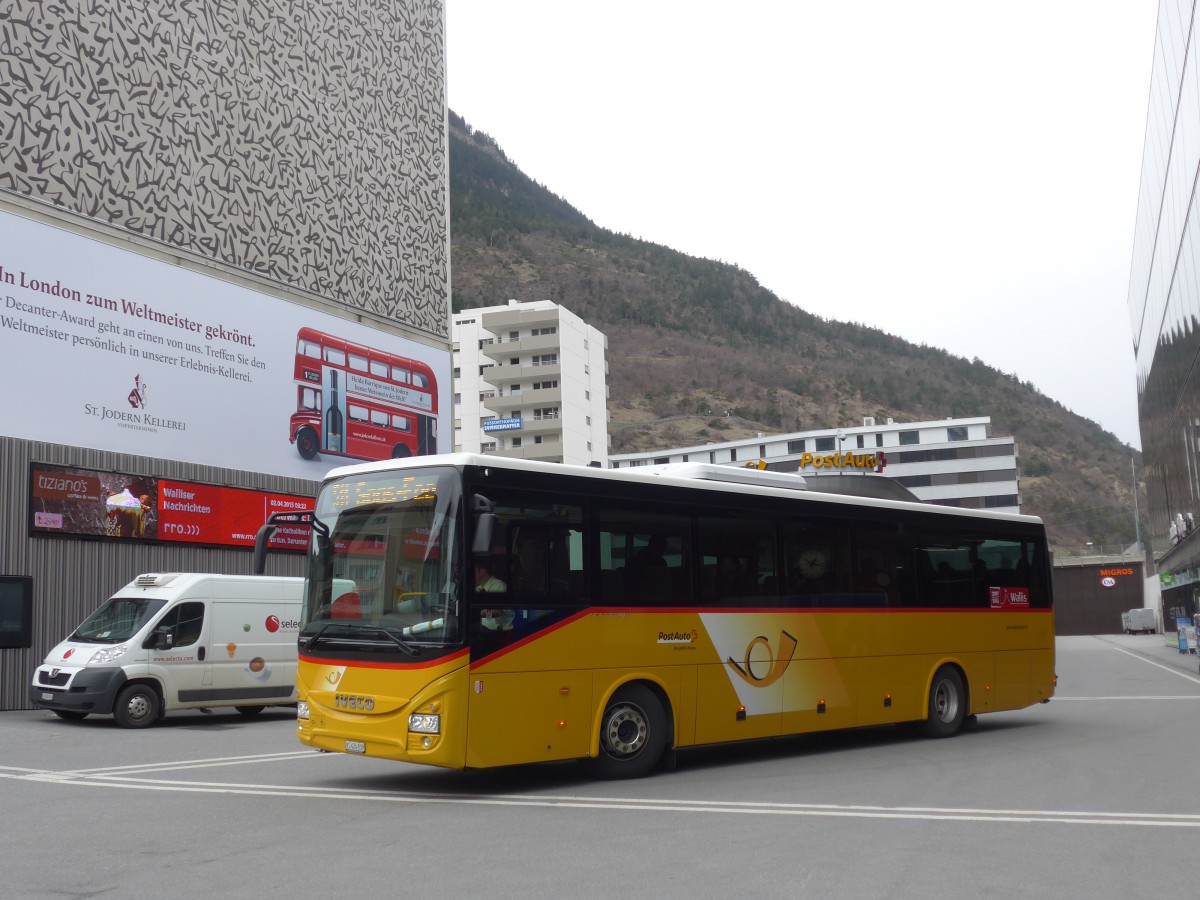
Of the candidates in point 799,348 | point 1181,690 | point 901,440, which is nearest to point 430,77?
point 1181,690

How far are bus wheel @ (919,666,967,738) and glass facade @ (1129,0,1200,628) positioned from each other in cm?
2466

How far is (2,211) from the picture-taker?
24031mm

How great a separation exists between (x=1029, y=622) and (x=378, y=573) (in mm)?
10323

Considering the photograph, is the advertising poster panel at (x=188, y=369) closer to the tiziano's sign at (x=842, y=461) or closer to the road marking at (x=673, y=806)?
the tiziano's sign at (x=842, y=461)

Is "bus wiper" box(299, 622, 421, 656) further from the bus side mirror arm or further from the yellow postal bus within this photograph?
the bus side mirror arm

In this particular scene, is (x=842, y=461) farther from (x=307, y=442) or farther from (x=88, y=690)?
(x=88, y=690)

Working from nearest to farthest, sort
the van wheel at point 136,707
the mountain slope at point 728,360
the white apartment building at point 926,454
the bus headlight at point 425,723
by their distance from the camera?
the bus headlight at point 425,723, the van wheel at point 136,707, the white apartment building at point 926,454, the mountain slope at point 728,360

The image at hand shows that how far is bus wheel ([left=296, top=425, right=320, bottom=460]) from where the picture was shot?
32.1 meters

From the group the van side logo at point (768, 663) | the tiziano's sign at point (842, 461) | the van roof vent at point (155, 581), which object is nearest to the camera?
the van side logo at point (768, 663)

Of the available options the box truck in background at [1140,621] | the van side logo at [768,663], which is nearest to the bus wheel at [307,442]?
the van side logo at [768,663]

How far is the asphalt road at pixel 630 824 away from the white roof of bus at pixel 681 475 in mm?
2817

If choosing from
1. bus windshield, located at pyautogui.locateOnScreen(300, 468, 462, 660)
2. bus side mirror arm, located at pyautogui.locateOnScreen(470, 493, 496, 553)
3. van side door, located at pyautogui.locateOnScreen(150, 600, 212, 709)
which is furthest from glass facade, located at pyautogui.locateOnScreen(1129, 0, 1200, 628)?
bus side mirror arm, located at pyautogui.locateOnScreen(470, 493, 496, 553)

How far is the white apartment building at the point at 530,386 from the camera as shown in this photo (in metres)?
95.9

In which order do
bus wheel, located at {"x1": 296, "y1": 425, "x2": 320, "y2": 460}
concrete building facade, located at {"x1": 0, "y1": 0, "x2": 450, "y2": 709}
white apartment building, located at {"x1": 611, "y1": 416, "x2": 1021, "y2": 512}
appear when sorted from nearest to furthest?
concrete building facade, located at {"x1": 0, "y1": 0, "x2": 450, "y2": 709} → bus wheel, located at {"x1": 296, "y1": 425, "x2": 320, "y2": 460} → white apartment building, located at {"x1": 611, "y1": 416, "x2": 1021, "y2": 512}
